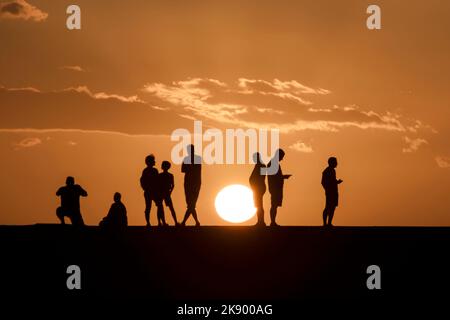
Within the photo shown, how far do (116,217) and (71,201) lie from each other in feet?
4.42

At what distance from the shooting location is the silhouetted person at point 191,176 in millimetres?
32188

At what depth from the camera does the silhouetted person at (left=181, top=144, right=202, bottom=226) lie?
3219cm

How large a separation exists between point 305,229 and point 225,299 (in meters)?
3.25

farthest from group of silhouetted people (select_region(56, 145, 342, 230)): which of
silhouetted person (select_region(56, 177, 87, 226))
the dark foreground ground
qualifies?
the dark foreground ground

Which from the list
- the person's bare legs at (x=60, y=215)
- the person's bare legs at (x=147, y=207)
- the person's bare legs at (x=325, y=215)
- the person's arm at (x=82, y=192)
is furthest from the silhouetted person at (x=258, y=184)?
the person's bare legs at (x=60, y=215)

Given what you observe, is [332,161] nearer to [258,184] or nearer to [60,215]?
[258,184]

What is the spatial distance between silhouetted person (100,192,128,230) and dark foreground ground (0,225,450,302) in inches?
29.3

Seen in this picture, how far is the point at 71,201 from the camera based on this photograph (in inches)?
1261

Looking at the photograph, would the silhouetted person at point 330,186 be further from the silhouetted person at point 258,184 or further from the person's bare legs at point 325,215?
the silhouetted person at point 258,184

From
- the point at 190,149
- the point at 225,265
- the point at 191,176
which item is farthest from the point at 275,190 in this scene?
the point at 225,265

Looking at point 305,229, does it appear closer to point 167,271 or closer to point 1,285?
point 167,271

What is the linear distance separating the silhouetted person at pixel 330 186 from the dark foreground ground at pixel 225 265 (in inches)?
59.3
